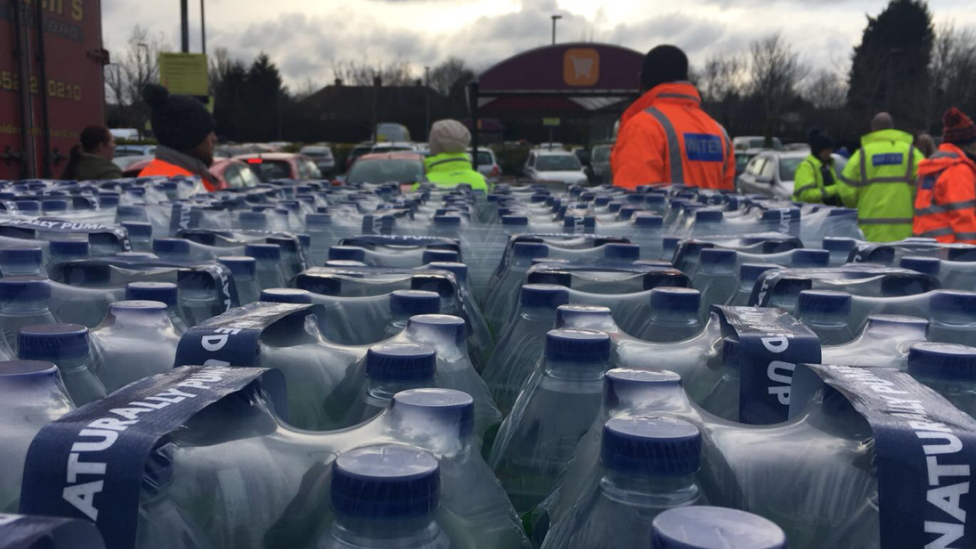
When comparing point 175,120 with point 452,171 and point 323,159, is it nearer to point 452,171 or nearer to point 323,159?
point 452,171

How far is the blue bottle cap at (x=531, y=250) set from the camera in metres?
2.46

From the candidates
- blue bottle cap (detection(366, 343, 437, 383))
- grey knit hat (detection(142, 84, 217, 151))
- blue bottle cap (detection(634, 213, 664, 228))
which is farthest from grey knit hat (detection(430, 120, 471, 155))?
blue bottle cap (detection(366, 343, 437, 383))

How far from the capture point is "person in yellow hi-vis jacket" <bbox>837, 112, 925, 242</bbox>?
791 centimetres

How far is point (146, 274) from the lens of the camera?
196 cm

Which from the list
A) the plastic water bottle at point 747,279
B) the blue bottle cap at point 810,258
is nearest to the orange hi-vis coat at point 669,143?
the blue bottle cap at point 810,258

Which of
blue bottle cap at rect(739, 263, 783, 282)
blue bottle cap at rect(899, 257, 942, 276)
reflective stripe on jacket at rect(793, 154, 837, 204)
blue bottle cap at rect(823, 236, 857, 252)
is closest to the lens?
blue bottle cap at rect(739, 263, 783, 282)

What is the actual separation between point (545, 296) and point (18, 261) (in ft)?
4.24

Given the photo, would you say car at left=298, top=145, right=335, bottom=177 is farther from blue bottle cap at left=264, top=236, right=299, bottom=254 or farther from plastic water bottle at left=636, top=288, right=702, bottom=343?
plastic water bottle at left=636, top=288, right=702, bottom=343

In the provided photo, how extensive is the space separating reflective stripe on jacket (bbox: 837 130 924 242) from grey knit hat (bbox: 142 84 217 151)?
5.87 m

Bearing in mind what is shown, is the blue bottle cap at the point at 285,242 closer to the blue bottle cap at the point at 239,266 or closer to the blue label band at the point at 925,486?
the blue bottle cap at the point at 239,266

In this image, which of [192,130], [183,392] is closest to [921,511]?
[183,392]

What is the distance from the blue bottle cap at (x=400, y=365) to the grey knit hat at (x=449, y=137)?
21.9 ft

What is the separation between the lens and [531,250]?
97.5 inches

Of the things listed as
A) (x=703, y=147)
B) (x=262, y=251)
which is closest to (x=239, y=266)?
(x=262, y=251)
